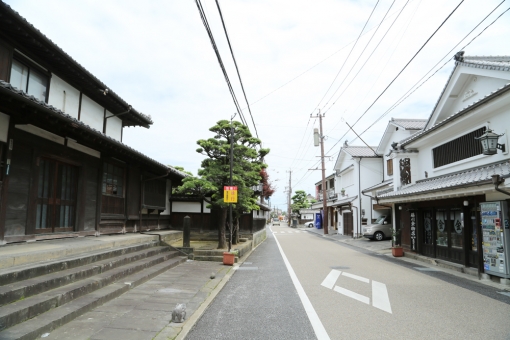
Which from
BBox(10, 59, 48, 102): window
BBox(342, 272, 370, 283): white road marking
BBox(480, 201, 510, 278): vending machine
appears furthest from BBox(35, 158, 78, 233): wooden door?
BBox(480, 201, 510, 278): vending machine

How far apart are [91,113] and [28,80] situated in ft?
10.9

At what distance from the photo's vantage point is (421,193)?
12375 mm

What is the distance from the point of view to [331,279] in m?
9.69

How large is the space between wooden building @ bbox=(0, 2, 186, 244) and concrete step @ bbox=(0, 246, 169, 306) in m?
1.79

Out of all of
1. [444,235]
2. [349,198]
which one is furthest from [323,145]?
[444,235]

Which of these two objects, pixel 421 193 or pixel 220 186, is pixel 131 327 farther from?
pixel 421 193

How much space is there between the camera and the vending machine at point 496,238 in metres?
9.22

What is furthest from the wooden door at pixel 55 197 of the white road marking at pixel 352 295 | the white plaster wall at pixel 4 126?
the white road marking at pixel 352 295

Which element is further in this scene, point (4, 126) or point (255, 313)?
point (4, 126)

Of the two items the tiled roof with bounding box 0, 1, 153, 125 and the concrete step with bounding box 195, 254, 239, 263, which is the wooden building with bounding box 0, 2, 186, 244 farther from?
the concrete step with bounding box 195, 254, 239, 263

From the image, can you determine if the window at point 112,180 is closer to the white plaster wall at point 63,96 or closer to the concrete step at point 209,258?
the white plaster wall at point 63,96

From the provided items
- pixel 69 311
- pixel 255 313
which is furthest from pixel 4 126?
pixel 255 313

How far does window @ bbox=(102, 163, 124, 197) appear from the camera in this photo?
1167cm

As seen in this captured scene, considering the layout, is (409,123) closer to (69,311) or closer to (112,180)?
(112,180)
